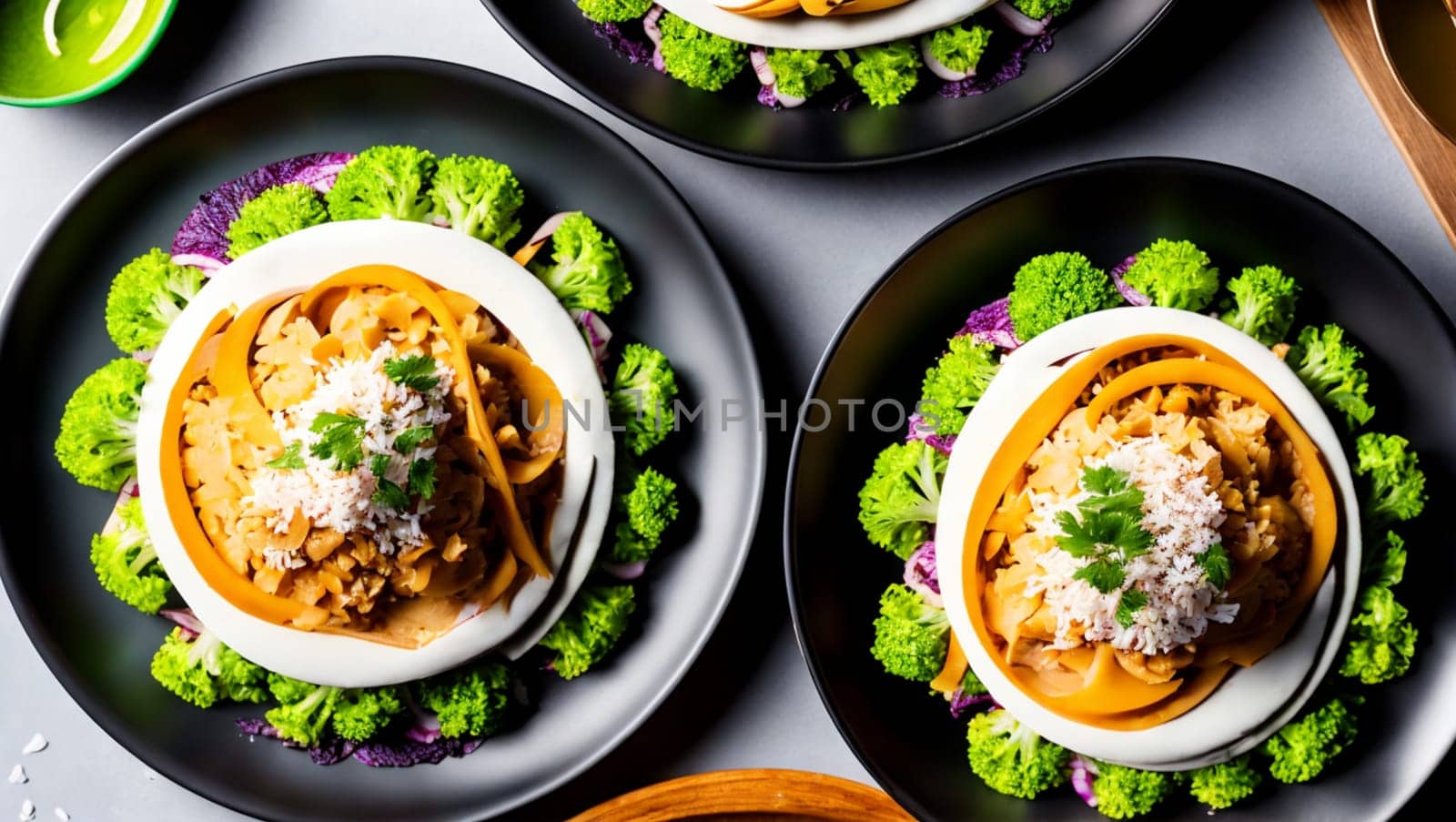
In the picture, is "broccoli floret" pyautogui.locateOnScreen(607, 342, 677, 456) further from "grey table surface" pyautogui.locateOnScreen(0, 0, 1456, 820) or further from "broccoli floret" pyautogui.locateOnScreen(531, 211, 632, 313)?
→ "grey table surface" pyautogui.locateOnScreen(0, 0, 1456, 820)

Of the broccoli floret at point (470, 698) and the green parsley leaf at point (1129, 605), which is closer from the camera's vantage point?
the green parsley leaf at point (1129, 605)

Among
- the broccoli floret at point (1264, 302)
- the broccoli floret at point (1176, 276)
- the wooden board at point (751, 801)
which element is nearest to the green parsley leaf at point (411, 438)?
the wooden board at point (751, 801)

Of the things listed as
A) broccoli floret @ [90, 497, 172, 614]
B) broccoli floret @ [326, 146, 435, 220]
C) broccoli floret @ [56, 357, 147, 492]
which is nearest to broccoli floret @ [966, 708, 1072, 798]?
broccoli floret @ [326, 146, 435, 220]

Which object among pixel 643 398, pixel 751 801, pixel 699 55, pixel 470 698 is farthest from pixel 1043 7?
pixel 470 698

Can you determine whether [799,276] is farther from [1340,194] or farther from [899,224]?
[1340,194]

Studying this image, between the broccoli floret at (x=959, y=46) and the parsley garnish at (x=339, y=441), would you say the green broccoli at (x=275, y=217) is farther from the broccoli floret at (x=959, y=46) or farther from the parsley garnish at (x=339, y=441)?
the broccoli floret at (x=959, y=46)

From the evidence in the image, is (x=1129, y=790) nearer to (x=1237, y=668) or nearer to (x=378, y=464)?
(x=1237, y=668)
